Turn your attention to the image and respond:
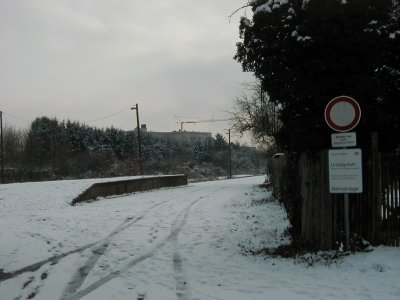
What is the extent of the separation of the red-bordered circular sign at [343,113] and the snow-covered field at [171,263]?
232cm

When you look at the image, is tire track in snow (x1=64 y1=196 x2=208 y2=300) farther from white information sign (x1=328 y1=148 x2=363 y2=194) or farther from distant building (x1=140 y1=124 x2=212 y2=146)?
distant building (x1=140 y1=124 x2=212 y2=146)

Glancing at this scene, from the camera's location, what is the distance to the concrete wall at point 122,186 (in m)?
25.7

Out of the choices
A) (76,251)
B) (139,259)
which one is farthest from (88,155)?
(139,259)

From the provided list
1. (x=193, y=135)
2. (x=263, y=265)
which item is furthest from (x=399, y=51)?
(x=193, y=135)

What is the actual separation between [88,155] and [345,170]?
76440 millimetres

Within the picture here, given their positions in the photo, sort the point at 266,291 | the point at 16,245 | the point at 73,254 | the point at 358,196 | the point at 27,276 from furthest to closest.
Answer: the point at 16,245 < the point at 73,254 < the point at 358,196 < the point at 27,276 < the point at 266,291

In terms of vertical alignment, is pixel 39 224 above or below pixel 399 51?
below

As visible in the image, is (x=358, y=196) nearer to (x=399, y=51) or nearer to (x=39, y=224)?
(x=399, y=51)

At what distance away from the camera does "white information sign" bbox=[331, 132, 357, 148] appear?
8.88 meters

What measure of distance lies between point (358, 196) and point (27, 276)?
20.7ft

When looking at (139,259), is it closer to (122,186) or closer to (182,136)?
(122,186)

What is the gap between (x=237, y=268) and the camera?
8.99 m

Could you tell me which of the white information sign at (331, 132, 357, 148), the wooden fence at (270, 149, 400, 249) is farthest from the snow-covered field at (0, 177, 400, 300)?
the white information sign at (331, 132, 357, 148)

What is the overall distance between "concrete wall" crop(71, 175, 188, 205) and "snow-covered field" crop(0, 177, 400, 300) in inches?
314
